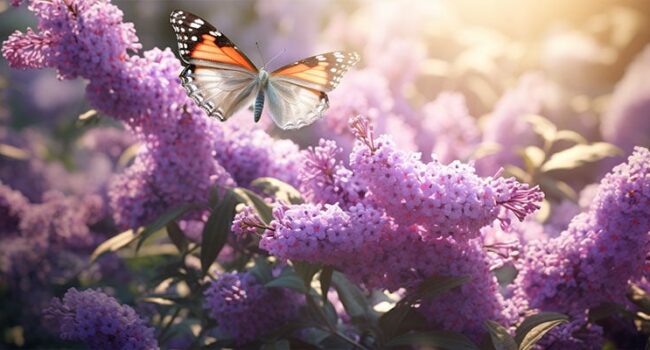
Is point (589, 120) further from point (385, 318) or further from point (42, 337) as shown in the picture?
point (42, 337)

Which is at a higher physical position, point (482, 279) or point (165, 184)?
point (165, 184)

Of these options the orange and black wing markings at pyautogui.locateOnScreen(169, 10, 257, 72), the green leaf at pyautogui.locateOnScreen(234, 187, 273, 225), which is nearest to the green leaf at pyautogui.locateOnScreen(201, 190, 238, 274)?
the green leaf at pyautogui.locateOnScreen(234, 187, 273, 225)

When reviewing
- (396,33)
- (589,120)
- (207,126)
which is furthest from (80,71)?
(589,120)

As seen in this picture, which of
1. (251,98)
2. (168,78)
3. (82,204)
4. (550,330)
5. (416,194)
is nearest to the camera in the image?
(416,194)

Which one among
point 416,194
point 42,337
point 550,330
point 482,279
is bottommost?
point 42,337

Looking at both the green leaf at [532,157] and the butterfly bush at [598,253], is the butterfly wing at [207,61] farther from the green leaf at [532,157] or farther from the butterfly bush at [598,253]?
the green leaf at [532,157]
